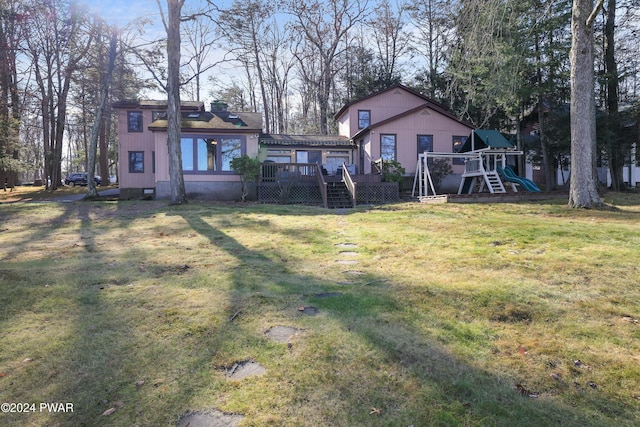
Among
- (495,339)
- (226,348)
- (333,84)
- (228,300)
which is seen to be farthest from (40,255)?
(333,84)

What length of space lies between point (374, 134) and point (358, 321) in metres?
16.3

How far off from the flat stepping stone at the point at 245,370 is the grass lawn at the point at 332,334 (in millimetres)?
24

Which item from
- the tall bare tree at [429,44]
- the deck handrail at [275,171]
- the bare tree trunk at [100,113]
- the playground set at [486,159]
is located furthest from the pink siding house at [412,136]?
the bare tree trunk at [100,113]

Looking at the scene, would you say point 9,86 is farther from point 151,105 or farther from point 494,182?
point 494,182

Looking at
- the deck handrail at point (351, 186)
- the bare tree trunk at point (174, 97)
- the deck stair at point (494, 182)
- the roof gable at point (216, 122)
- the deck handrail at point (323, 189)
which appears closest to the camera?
the bare tree trunk at point (174, 97)

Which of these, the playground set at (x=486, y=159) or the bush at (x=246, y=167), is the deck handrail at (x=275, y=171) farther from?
the playground set at (x=486, y=159)

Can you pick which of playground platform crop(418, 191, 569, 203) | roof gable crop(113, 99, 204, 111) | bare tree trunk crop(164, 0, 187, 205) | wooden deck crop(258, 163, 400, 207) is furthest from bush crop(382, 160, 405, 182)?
roof gable crop(113, 99, 204, 111)

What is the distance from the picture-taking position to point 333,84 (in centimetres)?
2980

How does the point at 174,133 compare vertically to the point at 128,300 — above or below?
above

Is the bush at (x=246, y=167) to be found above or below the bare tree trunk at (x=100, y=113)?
below

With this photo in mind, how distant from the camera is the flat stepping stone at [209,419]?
6.26 ft

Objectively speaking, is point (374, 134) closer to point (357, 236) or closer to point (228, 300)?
point (357, 236)

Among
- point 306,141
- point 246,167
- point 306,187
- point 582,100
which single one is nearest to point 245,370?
point 582,100

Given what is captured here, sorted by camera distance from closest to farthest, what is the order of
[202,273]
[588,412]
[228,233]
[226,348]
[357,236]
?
1. [588,412]
2. [226,348]
3. [202,273]
4. [357,236]
5. [228,233]
